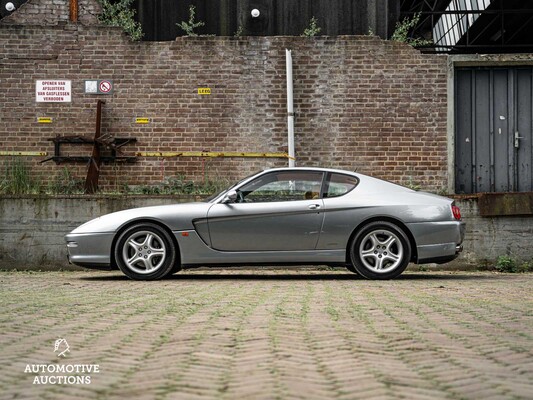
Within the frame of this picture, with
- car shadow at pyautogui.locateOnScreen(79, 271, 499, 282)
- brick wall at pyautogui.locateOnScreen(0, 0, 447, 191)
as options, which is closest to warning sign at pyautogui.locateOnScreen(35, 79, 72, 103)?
brick wall at pyautogui.locateOnScreen(0, 0, 447, 191)

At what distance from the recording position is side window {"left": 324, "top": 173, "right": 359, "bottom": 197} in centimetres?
1130

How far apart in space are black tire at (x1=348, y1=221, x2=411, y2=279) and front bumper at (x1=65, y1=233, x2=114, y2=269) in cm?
285

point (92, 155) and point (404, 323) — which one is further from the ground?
point (92, 155)

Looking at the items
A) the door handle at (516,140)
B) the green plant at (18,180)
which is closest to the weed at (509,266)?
the door handle at (516,140)

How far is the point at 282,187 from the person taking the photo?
11.3 metres

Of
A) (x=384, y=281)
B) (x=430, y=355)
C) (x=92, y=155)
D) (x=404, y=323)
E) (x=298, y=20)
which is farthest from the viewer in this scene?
(x=298, y=20)

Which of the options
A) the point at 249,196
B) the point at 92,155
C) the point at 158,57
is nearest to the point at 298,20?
the point at 158,57

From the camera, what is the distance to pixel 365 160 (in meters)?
15.5

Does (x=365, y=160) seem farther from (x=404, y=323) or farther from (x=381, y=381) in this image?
(x=381, y=381)

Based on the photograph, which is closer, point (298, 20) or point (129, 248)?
point (129, 248)

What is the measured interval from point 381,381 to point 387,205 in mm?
6674

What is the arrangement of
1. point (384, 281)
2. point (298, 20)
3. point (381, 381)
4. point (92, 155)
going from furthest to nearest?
1. point (298, 20)
2. point (92, 155)
3. point (384, 281)
4. point (381, 381)

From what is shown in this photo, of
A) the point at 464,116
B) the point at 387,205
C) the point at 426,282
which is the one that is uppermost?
the point at 464,116

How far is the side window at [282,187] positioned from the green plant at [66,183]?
4899mm
